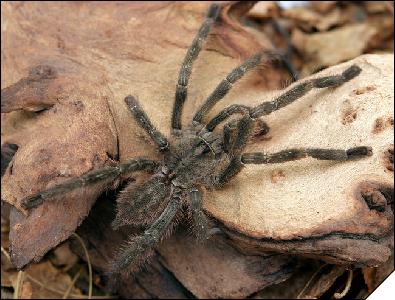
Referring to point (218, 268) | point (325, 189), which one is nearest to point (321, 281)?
point (218, 268)

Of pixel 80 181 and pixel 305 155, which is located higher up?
pixel 305 155

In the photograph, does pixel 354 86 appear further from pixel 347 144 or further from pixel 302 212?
pixel 302 212

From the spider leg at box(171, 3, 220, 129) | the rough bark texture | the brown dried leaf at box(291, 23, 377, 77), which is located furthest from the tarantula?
the brown dried leaf at box(291, 23, 377, 77)

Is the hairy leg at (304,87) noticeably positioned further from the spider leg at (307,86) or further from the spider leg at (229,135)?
the spider leg at (229,135)

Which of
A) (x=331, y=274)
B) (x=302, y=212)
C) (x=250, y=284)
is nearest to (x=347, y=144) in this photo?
(x=302, y=212)

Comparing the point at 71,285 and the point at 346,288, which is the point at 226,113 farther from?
the point at 71,285

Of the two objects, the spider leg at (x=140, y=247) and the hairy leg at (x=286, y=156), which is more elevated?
the hairy leg at (x=286, y=156)

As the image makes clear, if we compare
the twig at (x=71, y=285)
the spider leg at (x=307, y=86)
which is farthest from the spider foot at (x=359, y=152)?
the twig at (x=71, y=285)
